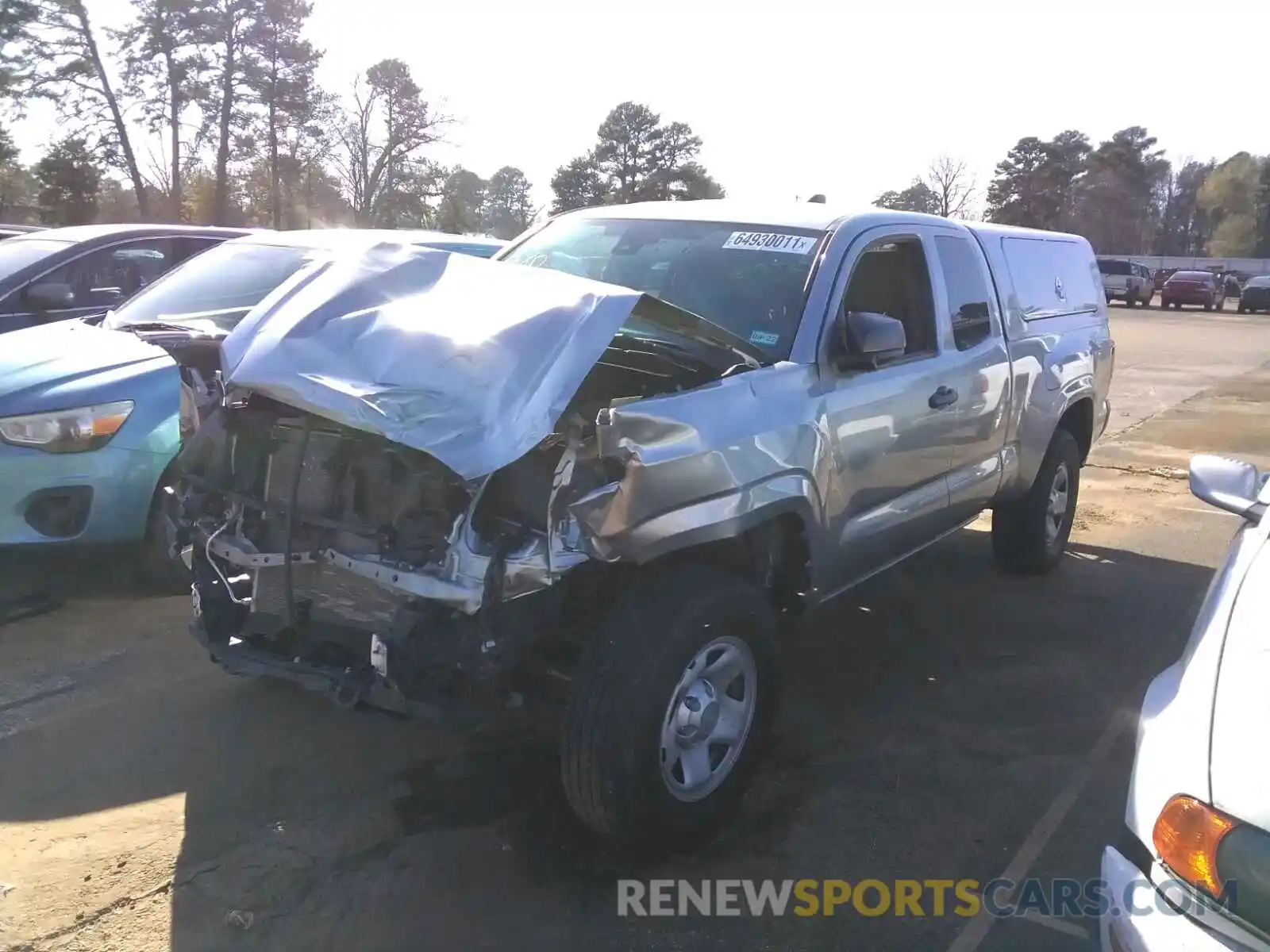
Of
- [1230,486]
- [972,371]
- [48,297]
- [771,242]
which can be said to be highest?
[771,242]

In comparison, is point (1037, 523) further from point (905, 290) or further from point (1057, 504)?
point (905, 290)

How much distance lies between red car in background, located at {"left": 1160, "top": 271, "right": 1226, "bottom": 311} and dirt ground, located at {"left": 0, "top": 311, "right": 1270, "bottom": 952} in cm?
3832

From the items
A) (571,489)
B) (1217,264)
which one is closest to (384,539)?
(571,489)

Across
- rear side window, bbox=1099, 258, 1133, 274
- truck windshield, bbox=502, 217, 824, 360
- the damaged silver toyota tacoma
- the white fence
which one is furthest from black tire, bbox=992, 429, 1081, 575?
the white fence

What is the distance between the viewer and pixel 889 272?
180 inches

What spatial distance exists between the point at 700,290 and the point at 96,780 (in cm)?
278

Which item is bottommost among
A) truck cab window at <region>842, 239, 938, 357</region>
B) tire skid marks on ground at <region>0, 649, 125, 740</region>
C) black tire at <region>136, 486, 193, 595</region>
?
tire skid marks on ground at <region>0, 649, 125, 740</region>

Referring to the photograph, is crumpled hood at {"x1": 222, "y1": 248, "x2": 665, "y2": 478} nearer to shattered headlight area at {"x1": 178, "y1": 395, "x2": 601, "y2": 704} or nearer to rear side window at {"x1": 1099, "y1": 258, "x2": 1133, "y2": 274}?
shattered headlight area at {"x1": 178, "y1": 395, "x2": 601, "y2": 704}

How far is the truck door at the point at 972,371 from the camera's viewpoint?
4.77 metres

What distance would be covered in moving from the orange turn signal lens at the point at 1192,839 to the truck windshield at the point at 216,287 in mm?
4997

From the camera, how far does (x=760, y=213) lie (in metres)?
4.55

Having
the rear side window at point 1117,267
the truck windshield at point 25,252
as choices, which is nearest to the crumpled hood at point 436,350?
the truck windshield at point 25,252

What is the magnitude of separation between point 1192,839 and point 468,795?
2275 millimetres

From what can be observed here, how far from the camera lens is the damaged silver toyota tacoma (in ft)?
9.56
